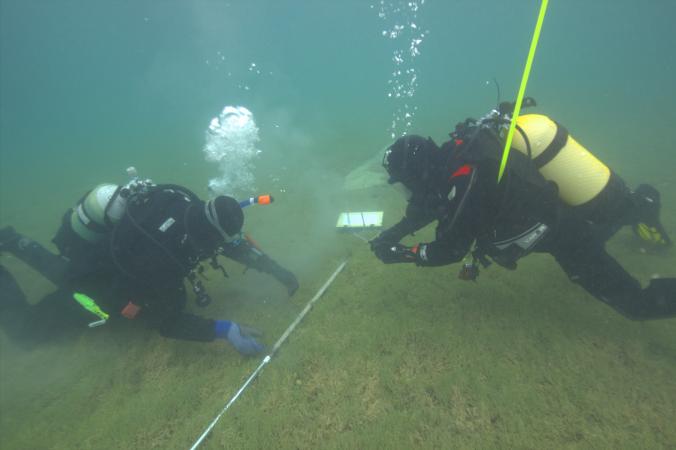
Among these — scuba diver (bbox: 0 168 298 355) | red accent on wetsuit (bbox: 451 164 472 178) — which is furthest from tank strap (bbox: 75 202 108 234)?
red accent on wetsuit (bbox: 451 164 472 178)

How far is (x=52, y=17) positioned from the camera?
5231cm

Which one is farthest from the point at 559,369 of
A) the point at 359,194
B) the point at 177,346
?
the point at 359,194

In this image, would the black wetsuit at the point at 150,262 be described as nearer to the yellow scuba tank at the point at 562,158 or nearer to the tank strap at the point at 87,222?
the tank strap at the point at 87,222

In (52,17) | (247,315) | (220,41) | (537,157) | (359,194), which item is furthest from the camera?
(220,41)

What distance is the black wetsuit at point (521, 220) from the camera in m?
2.44

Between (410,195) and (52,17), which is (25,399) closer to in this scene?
(410,195)

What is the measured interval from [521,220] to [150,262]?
3.43 metres

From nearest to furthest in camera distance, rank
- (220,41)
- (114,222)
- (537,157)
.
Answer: (537,157) → (114,222) → (220,41)

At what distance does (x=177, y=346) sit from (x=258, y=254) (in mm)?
1491

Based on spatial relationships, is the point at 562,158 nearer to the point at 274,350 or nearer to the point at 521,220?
the point at 521,220

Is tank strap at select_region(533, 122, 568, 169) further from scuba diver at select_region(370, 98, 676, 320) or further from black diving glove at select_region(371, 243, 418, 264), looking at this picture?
black diving glove at select_region(371, 243, 418, 264)

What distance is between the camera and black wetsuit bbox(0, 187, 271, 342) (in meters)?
3.23

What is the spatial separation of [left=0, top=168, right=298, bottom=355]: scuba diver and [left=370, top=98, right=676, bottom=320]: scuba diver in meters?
1.99

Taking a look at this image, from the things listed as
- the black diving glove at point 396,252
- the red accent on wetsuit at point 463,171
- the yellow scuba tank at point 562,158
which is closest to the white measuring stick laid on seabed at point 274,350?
the black diving glove at point 396,252
